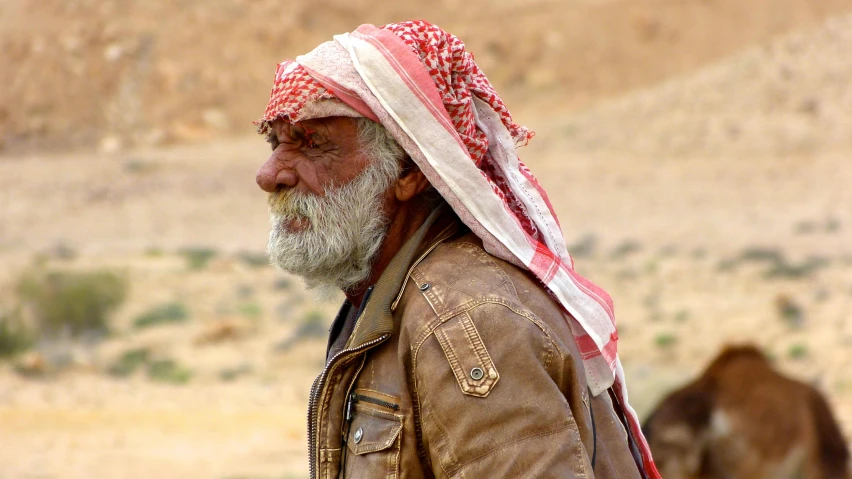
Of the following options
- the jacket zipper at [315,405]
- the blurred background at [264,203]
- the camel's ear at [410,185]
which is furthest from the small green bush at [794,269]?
the jacket zipper at [315,405]

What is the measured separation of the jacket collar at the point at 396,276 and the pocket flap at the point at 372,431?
0.14 m

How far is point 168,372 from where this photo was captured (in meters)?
12.8

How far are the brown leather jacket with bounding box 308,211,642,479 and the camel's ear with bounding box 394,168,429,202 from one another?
122mm

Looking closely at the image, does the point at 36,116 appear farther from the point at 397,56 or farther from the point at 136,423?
the point at 397,56

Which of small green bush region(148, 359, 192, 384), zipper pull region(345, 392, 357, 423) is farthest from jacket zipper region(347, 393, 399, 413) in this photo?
small green bush region(148, 359, 192, 384)

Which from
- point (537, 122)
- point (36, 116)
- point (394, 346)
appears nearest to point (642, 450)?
point (394, 346)

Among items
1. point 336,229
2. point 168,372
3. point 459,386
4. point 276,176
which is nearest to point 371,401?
point 459,386

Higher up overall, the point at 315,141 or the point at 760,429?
the point at 315,141

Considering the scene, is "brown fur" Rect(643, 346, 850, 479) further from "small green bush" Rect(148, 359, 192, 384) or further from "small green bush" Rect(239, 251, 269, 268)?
"small green bush" Rect(239, 251, 269, 268)

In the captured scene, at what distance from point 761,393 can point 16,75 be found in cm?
3785

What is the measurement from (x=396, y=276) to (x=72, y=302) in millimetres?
14088

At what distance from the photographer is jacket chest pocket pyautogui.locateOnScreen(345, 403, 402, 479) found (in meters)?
1.99

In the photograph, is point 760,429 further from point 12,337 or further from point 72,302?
point 72,302

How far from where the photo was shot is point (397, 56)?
2.24m
